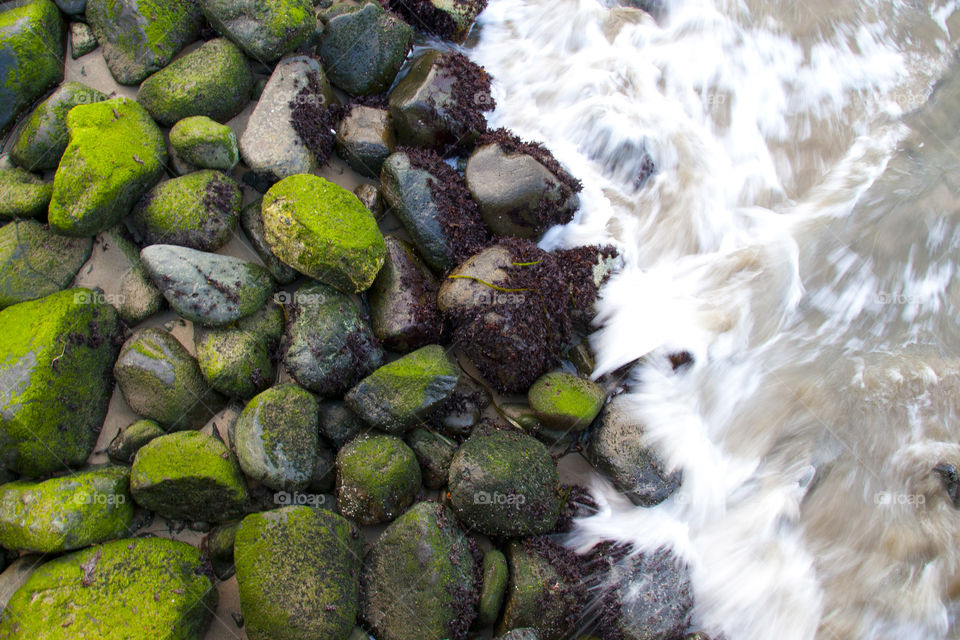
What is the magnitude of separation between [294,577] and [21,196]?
3614 mm

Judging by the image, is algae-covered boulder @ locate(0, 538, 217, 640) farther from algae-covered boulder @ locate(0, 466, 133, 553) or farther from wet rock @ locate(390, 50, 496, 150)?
wet rock @ locate(390, 50, 496, 150)

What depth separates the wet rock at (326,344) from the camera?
4645 mm

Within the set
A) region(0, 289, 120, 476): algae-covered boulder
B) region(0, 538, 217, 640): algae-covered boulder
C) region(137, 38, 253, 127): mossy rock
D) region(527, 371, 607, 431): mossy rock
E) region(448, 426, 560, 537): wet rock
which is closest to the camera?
region(0, 538, 217, 640): algae-covered boulder

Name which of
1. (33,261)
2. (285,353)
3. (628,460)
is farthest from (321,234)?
(628,460)

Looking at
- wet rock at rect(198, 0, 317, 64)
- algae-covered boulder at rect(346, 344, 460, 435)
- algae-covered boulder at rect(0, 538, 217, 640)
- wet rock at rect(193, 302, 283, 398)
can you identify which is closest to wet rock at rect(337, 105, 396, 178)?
wet rock at rect(198, 0, 317, 64)

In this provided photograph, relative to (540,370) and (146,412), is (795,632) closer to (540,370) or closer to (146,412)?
(540,370)

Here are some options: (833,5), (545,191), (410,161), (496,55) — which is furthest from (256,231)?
(833,5)

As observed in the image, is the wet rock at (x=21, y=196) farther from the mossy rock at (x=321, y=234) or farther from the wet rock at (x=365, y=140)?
the wet rock at (x=365, y=140)

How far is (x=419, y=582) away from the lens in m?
4.12

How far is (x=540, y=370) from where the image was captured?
16.2ft

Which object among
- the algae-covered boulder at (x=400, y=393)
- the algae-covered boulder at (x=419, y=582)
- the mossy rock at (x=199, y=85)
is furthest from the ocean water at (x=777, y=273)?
the mossy rock at (x=199, y=85)

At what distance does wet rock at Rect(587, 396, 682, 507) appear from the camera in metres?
4.79

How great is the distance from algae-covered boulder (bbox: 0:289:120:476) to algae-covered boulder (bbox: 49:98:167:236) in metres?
0.59

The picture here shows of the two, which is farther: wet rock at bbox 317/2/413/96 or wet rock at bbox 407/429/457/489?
wet rock at bbox 317/2/413/96
